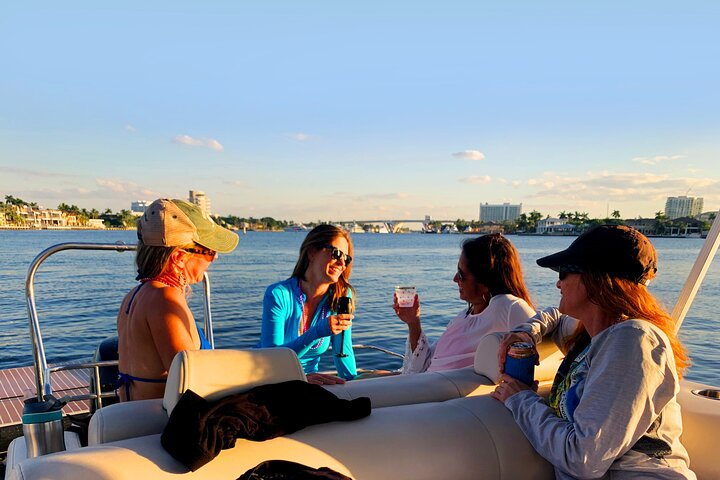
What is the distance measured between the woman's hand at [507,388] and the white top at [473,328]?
59cm

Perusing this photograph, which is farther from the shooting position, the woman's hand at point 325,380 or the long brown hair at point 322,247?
the long brown hair at point 322,247

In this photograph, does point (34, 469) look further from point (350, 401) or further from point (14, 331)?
point (14, 331)

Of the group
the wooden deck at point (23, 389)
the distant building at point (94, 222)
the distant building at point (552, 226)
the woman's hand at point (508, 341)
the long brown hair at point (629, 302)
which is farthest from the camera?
the distant building at point (94, 222)

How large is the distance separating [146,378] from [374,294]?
16445mm

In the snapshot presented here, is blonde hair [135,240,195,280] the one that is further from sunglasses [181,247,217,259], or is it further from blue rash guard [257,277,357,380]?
blue rash guard [257,277,357,380]

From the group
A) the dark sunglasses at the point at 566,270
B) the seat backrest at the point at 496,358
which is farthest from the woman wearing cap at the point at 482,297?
the dark sunglasses at the point at 566,270

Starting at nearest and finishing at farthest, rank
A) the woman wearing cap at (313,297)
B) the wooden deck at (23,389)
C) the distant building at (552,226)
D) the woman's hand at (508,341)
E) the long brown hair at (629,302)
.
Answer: the long brown hair at (629,302) < the woman's hand at (508,341) < the woman wearing cap at (313,297) < the wooden deck at (23,389) < the distant building at (552,226)

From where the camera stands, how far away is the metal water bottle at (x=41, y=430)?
5.49 ft

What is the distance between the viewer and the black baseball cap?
1621mm

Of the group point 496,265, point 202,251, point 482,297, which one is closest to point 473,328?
point 482,297

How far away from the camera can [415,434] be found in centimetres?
169

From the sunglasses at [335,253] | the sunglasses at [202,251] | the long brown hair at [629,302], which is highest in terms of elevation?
the sunglasses at [202,251]

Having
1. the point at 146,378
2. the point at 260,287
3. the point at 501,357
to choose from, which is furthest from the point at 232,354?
the point at 260,287

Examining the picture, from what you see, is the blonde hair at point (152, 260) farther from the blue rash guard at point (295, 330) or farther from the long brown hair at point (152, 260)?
the blue rash guard at point (295, 330)
